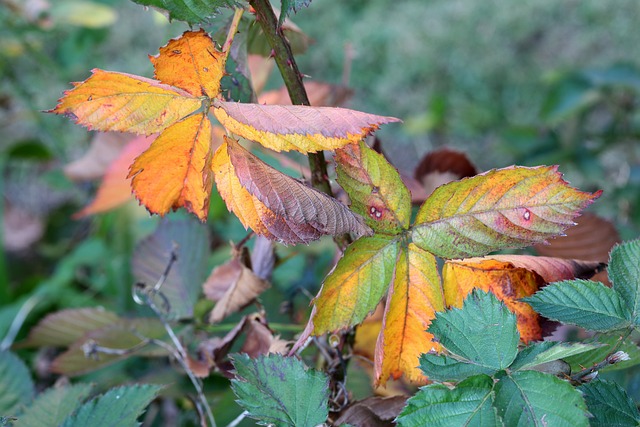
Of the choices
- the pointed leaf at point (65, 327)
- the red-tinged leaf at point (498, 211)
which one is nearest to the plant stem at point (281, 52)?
the red-tinged leaf at point (498, 211)

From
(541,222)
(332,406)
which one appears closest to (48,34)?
(332,406)

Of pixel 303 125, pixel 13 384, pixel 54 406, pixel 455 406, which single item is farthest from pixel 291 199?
pixel 13 384

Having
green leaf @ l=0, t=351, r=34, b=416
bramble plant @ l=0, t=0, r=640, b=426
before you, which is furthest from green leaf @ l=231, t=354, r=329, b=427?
green leaf @ l=0, t=351, r=34, b=416

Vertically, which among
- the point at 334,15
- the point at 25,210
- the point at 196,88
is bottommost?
the point at 25,210

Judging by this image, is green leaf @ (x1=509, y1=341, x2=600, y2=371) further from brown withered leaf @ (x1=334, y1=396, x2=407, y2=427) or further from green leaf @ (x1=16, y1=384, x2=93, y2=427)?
green leaf @ (x1=16, y1=384, x2=93, y2=427)

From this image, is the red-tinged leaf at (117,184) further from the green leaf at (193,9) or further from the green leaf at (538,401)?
the green leaf at (538,401)

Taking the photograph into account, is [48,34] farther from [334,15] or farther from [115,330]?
[334,15]
